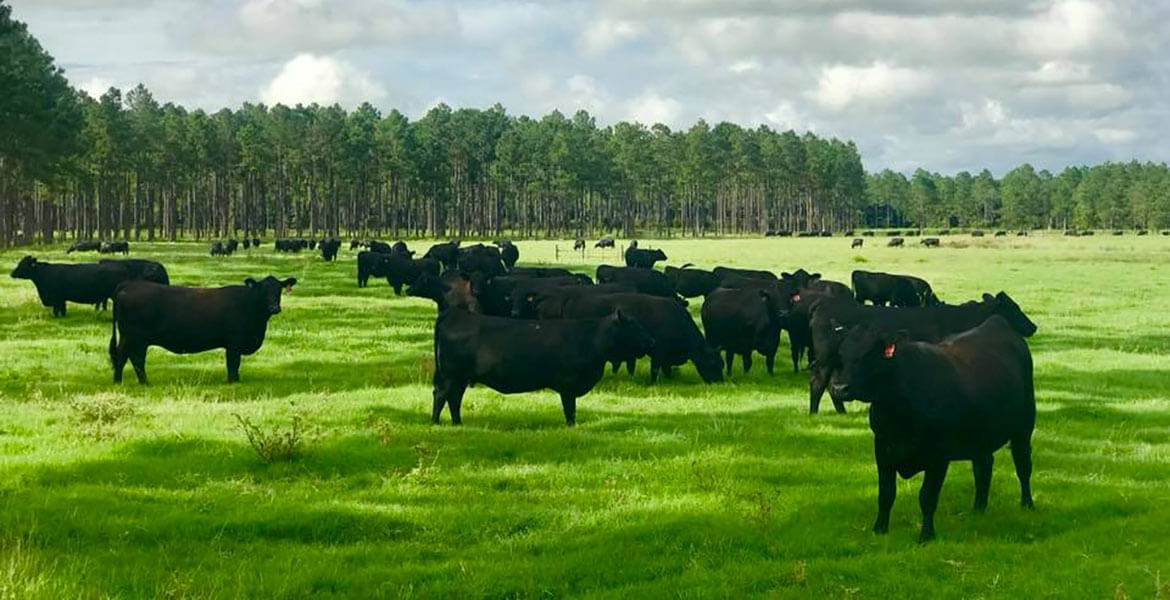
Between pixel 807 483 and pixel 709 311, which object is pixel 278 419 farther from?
pixel 709 311

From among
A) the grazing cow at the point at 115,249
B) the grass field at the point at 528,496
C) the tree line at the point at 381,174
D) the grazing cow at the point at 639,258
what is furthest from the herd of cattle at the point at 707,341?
the tree line at the point at 381,174

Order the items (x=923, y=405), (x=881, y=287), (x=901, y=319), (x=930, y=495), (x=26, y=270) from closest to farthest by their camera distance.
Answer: (x=923, y=405) < (x=930, y=495) < (x=901, y=319) < (x=26, y=270) < (x=881, y=287)

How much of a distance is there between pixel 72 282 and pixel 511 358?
1931cm

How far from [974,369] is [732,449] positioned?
3.73 meters

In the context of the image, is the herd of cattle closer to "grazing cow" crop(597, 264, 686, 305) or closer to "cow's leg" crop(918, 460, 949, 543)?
"cow's leg" crop(918, 460, 949, 543)

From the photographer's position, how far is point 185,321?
18312mm

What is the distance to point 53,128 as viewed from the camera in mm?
63625

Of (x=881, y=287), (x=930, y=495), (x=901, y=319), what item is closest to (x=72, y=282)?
(x=901, y=319)

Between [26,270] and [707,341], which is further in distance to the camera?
[26,270]

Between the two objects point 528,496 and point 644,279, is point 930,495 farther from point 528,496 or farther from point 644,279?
point 644,279

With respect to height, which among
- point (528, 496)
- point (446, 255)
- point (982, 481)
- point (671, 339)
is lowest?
point (528, 496)

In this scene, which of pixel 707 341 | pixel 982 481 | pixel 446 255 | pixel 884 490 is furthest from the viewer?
pixel 446 255

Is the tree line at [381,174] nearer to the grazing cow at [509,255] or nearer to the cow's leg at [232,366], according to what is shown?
the grazing cow at [509,255]

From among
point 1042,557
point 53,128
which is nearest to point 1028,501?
point 1042,557
